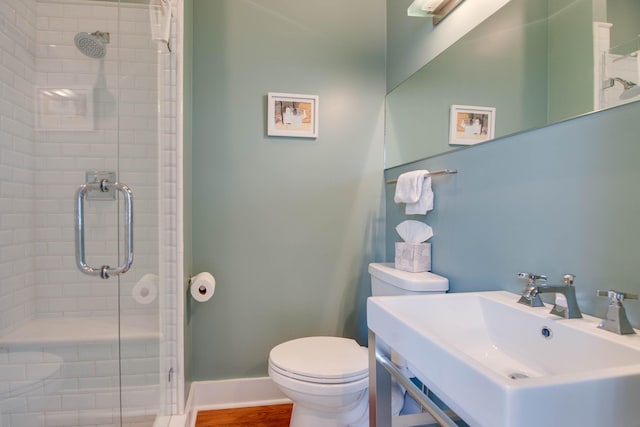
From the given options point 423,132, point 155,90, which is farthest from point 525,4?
point 155,90

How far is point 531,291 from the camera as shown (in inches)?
32.6

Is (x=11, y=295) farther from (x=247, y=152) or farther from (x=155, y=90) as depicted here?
(x=247, y=152)

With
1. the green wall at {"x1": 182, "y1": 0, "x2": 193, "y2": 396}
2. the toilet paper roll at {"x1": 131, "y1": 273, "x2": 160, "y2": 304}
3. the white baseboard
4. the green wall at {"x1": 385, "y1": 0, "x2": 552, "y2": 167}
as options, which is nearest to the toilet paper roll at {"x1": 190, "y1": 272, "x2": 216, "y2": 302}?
the green wall at {"x1": 182, "y1": 0, "x2": 193, "y2": 396}

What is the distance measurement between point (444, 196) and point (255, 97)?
46.4 inches

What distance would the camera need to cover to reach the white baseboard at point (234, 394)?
1.77 meters

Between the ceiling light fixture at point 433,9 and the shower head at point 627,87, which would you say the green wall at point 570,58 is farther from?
the ceiling light fixture at point 433,9

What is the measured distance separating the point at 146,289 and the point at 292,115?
118 cm

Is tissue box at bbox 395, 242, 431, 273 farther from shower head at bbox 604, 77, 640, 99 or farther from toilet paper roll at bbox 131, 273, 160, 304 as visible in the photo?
toilet paper roll at bbox 131, 273, 160, 304

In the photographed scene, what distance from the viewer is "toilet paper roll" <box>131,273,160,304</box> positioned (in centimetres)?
136

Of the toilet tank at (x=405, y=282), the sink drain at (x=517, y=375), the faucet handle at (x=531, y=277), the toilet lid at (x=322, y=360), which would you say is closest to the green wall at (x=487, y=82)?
the faucet handle at (x=531, y=277)

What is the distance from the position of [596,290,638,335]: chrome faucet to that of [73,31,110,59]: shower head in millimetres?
1920

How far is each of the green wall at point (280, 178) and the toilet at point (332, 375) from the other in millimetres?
439

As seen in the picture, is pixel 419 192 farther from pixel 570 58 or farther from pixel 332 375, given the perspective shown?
pixel 332 375

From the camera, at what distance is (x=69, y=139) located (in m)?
1.30
